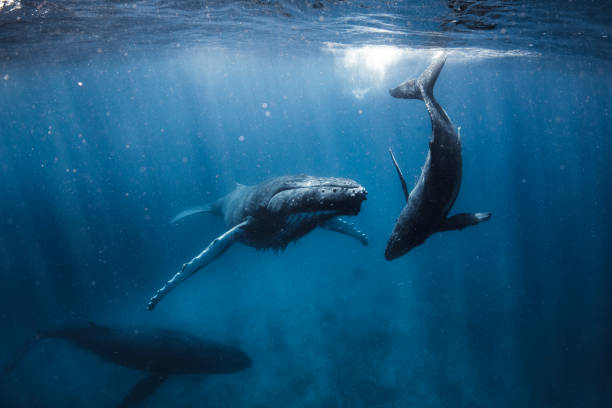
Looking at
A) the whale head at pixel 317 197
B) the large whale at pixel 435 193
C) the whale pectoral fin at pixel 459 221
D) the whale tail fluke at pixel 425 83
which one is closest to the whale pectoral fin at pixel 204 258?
the whale head at pixel 317 197

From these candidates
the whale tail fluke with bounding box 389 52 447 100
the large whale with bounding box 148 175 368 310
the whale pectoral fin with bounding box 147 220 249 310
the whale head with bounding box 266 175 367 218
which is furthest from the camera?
the whale pectoral fin with bounding box 147 220 249 310

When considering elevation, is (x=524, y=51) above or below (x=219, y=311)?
above

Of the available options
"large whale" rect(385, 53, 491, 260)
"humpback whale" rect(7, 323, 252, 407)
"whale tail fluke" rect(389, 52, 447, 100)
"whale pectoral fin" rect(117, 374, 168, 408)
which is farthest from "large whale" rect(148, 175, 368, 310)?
"whale pectoral fin" rect(117, 374, 168, 408)

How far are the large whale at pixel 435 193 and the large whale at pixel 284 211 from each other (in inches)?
33.9

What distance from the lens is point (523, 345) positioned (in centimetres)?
1470

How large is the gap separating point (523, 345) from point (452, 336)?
3.36 metres

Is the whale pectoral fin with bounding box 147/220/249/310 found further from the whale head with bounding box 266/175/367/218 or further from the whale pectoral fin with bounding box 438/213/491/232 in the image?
the whale pectoral fin with bounding box 438/213/491/232

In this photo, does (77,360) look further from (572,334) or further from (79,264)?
(572,334)

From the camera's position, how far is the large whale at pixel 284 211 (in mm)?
4023

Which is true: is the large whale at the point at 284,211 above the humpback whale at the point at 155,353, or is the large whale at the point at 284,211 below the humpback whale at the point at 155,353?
above

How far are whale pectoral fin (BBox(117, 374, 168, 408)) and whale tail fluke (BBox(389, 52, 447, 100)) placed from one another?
34.7 feet

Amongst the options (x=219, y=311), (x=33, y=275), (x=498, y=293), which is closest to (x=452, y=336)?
(x=498, y=293)

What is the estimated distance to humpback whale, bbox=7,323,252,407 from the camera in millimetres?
9320

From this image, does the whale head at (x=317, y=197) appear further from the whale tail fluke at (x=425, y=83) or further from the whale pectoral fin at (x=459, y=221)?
the whale tail fluke at (x=425, y=83)
